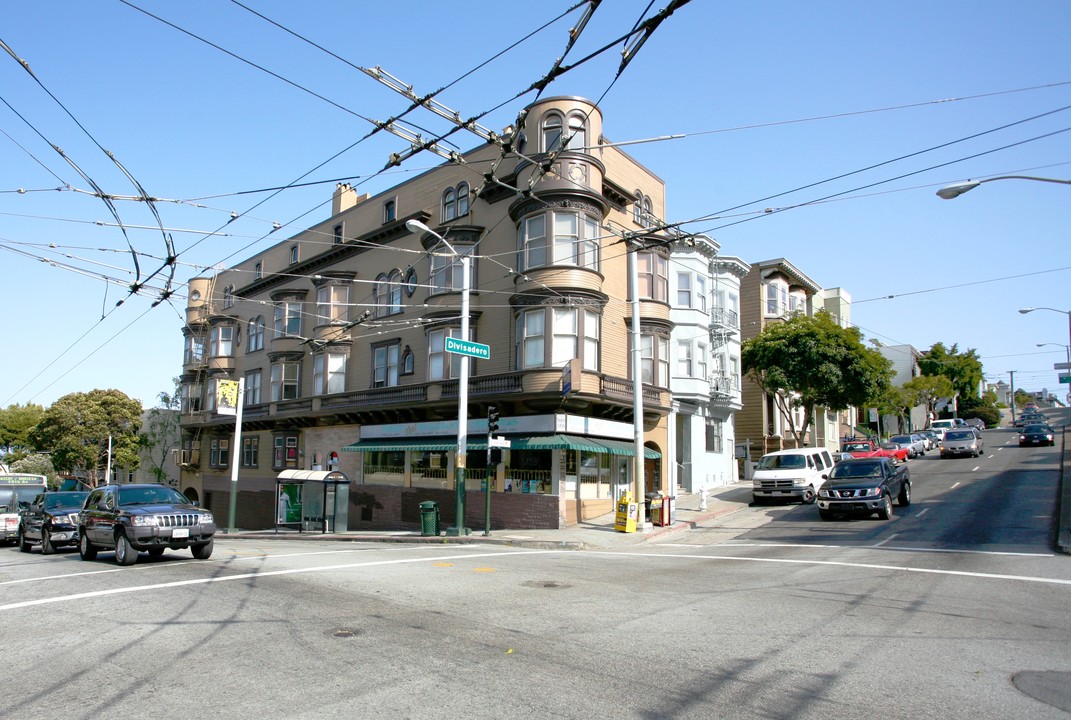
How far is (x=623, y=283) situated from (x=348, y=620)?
22.5 m

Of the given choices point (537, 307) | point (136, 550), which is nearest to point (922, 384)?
point (537, 307)

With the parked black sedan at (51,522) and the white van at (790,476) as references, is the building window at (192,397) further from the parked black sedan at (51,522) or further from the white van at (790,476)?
the white van at (790,476)

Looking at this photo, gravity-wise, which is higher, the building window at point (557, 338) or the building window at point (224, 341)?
the building window at point (224, 341)

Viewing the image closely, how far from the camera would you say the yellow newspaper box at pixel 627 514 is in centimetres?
2230

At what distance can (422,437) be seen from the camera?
30.2 metres

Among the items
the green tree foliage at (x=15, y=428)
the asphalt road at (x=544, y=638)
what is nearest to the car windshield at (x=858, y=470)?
the asphalt road at (x=544, y=638)

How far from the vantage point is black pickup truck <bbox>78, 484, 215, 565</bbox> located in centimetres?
1431

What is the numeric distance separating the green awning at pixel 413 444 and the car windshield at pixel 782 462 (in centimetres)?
1162

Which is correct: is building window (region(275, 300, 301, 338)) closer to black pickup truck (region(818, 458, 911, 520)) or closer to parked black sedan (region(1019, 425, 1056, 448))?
black pickup truck (region(818, 458, 911, 520))

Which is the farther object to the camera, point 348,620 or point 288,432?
point 288,432

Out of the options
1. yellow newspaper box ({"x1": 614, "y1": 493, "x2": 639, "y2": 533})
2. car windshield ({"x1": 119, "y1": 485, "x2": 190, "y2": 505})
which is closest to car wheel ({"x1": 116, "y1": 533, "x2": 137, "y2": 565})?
car windshield ({"x1": 119, "y1": 485, "x2": 190, "y2": 505})

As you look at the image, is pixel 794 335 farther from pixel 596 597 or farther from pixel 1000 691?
pixel 1000 691

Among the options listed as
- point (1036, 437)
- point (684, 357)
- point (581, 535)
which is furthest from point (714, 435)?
point (1036, 437)

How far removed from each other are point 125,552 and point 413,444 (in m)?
15.9
